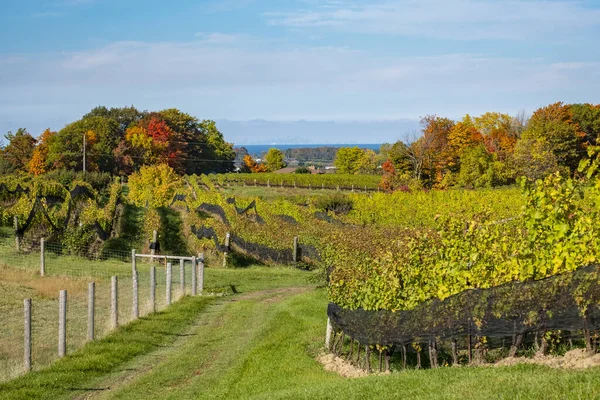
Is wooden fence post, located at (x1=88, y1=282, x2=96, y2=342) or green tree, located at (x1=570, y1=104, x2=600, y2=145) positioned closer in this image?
wooden fence post, located at (x1=88, y1=282, x2=96, y2=342)

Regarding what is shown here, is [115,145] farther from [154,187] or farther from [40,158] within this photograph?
[154,187]

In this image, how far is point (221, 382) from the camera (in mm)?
12953

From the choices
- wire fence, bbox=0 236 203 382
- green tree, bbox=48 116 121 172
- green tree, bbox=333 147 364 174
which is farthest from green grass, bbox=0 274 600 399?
green tree, bbox=333 147 364 174

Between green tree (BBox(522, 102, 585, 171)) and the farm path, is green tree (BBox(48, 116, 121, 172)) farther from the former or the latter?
the farm path

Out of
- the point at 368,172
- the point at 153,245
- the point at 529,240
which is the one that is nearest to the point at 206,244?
the point at 153,245

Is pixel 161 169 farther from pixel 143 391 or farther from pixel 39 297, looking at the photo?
pixel 143 391

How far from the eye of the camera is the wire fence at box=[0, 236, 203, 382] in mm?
15607

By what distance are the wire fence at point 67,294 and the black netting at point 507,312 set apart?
643cm

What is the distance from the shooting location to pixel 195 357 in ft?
50.2

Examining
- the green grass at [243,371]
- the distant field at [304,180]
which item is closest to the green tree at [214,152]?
the distant field at [304,180]

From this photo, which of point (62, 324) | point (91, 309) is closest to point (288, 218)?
point (91, 309)

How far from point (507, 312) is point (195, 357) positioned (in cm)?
686

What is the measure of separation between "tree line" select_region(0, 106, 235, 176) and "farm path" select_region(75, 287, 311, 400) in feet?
210

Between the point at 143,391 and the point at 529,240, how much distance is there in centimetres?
645
